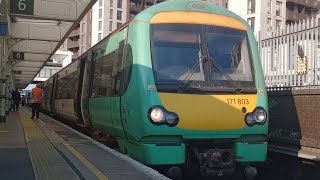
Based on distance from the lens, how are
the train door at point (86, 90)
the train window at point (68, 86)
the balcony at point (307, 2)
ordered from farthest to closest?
the balcony at point (307, 2)
the train window at point (68, 86)
the train door at point (86, 90)

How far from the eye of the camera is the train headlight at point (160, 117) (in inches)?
292

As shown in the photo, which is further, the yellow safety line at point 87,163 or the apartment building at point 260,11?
the apartment building at point 260,11

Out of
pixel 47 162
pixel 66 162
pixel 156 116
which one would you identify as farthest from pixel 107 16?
pixel 156 116

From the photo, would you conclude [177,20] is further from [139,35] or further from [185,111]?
[185,111]

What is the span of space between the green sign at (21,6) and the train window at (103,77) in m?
7.58

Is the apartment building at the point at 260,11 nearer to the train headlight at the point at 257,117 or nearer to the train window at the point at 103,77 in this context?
the train window at the point at 103,77

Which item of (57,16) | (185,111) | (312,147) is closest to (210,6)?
(185,111)

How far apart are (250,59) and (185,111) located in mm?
1654

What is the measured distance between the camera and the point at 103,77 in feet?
33.8

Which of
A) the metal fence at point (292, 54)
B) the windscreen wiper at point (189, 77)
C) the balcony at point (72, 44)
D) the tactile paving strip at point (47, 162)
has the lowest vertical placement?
the tactile paving strip at point (47, 162)

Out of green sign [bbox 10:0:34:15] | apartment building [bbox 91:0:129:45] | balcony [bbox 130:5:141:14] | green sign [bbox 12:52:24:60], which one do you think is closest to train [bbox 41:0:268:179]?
green sign [bbox 10:0:34:15]

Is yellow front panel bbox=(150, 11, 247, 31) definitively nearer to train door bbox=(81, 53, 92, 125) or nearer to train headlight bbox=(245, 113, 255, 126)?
train headlight bbox=(245, 113, 255, 126)

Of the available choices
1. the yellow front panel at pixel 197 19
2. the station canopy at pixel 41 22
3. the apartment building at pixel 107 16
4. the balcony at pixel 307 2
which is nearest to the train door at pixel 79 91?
the station canopy at pixel 41 22

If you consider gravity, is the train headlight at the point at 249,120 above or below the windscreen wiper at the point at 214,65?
below
